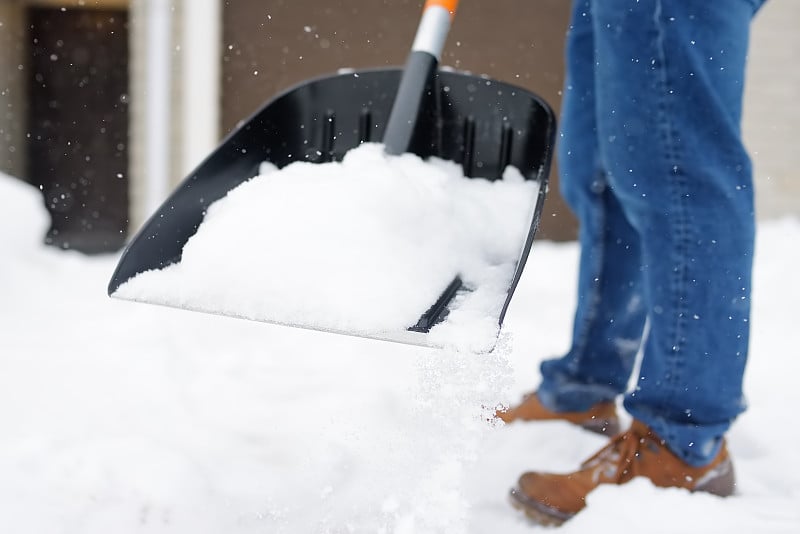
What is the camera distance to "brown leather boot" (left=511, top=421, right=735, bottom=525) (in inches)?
33.7

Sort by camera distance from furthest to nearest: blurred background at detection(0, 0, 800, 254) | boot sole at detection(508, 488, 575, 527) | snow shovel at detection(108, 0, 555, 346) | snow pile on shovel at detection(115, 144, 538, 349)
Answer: blurred background at detection(0, 0, 800, 254) → snow shovel at detection(108, 0, 555, 346) → boot sole at detection(508, 488, 575, 527) → snow pile on shovel at detection(115, 144, 538, 349)

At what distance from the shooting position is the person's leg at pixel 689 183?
809 millimetres

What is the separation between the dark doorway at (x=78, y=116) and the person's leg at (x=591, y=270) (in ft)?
9.24

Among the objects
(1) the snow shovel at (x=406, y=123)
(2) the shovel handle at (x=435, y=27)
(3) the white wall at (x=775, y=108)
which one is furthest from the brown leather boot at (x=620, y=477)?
(3) the white wall at (x=775, y=108)

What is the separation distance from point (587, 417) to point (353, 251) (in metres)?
0.55

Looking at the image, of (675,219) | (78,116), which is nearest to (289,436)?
(675,219)

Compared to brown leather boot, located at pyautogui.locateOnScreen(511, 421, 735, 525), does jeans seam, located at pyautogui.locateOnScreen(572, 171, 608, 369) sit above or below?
above

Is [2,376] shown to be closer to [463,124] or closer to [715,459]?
[463,124]

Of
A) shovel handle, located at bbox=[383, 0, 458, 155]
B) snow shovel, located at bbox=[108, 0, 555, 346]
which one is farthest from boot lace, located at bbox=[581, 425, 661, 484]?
shovel handle, located at bbox=[383, 0, 458, 155]

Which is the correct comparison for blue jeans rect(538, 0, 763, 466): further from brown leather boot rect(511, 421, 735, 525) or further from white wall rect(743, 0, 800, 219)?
white wall rect(743, 0, 800, 219)

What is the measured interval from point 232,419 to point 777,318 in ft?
4.85

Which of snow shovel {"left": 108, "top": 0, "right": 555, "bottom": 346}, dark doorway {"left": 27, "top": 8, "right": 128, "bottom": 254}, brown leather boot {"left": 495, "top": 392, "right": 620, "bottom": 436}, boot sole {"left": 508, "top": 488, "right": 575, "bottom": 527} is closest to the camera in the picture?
boot sole {"left": 508, "top": 488, "right": 575, "bottom": 527}

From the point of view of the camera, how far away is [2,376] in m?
1.21

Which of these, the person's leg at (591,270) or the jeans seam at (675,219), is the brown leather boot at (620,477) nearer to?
the jeans seam at (675,219)
